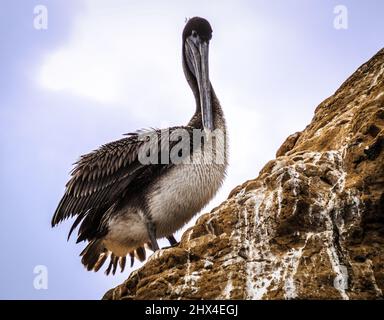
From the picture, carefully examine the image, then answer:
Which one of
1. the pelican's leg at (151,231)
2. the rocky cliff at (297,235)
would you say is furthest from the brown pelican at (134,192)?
the rocky cliff at (297,235)

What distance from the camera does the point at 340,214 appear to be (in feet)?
24.5

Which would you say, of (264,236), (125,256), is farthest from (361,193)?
(125,256)

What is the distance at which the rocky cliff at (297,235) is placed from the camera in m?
7.08

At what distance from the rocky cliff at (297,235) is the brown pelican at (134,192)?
187 cm

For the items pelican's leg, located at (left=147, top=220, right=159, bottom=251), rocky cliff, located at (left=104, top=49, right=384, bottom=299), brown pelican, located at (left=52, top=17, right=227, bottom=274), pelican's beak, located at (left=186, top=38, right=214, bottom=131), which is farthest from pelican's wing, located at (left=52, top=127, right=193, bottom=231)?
rocky cliff, located at (left=104, top=49, right=384, bottom=299)

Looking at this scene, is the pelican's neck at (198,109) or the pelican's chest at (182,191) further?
the pelican's neck at (198,109)

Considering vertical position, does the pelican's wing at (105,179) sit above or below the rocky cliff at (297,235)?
above

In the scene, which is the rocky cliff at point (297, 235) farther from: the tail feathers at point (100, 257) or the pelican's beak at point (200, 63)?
the pelican's beak at point (200, 63)

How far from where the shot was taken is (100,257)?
11555 mm

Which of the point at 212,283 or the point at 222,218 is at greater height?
the point at 222,218
